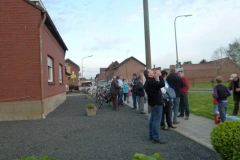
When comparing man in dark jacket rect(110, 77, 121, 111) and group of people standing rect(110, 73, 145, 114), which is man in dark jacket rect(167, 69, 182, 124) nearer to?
group of people standing rect(110, 73, 145, 114)

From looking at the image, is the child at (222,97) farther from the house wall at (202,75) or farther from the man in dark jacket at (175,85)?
the house wall at (202,75)

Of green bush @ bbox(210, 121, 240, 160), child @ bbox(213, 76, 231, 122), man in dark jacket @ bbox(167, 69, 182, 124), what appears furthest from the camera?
man in dark jacket @ bbox(167, 69, 182, 124)

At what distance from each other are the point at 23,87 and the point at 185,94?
6505 mm

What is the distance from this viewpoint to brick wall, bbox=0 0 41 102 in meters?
11.3

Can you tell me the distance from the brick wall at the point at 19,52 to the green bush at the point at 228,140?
856 cm

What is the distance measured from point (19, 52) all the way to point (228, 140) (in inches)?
372

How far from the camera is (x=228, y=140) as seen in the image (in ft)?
13.8

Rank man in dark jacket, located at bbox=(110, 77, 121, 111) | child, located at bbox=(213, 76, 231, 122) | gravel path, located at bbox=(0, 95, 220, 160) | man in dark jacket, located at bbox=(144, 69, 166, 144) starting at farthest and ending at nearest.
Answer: man in dark jacket, located at bbox=(110, 77, 121, 111) → child, located at bbox=(213, 76, 231, 122) → man in dark jacket, located at bbox=(144, 69, 166, 144) → gravel path, located at bbox=(0, 95, 220, 160)

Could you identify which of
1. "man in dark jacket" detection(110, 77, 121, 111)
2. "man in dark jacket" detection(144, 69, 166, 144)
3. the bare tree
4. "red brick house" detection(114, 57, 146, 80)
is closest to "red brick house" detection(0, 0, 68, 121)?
"man in dark jacket" detection(110, 77, 121, 111)

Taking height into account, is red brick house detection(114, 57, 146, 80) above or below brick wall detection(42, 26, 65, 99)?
above

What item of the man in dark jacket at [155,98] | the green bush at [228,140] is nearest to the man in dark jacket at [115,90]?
the man in dark jacket at [155,98]

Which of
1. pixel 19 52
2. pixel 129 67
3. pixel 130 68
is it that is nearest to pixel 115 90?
pixel 19 52

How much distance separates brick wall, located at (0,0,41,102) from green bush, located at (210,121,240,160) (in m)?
8.56

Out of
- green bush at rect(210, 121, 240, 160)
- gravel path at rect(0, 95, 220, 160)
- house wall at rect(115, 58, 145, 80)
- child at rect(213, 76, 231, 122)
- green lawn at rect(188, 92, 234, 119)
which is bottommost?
gravel path at rect(0, 95, 220, 160)
